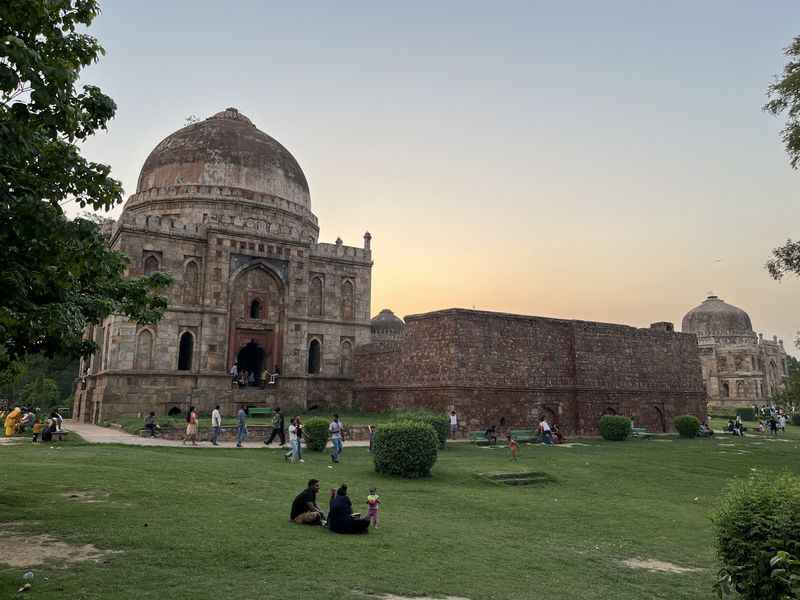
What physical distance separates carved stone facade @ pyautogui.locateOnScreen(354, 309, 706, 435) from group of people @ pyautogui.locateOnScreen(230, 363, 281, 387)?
5033 mm

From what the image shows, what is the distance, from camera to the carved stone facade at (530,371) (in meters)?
26.7

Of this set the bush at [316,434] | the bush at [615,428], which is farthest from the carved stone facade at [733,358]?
the bush at [316,434]

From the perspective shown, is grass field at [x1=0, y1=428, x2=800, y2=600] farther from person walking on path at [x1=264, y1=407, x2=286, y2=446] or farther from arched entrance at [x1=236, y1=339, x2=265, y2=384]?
arched entrance at [x1=236, y1=339, x2=265, y2=384]

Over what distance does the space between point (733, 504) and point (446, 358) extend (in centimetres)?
2024

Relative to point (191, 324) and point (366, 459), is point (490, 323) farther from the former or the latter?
point (191, 324)

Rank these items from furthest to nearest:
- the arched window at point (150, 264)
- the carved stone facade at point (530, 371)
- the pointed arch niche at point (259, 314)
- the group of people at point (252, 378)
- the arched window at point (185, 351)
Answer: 1. the pointed arch niche at point (259, 314)
2. the group of people at point (252, 378)
3. the arched window at point (185, 351)
4. the arched window at point (150, 264)
5. the carved stone facade at point (530, 371)

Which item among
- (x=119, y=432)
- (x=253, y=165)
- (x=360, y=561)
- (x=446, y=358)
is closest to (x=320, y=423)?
(x=446, y=358)

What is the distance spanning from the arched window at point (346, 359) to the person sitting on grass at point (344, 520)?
25795 mm

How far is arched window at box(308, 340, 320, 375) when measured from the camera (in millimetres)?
34594

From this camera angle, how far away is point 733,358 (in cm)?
6656

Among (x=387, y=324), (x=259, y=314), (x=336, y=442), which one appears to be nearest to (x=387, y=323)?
(x=387, y=324)

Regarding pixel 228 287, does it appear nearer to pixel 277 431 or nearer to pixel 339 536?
pixel 277 431

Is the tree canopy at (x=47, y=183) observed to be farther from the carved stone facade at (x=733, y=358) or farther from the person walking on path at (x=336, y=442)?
the carved stone facade at (x=733, y=358)

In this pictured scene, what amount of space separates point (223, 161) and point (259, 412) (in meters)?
16.2
